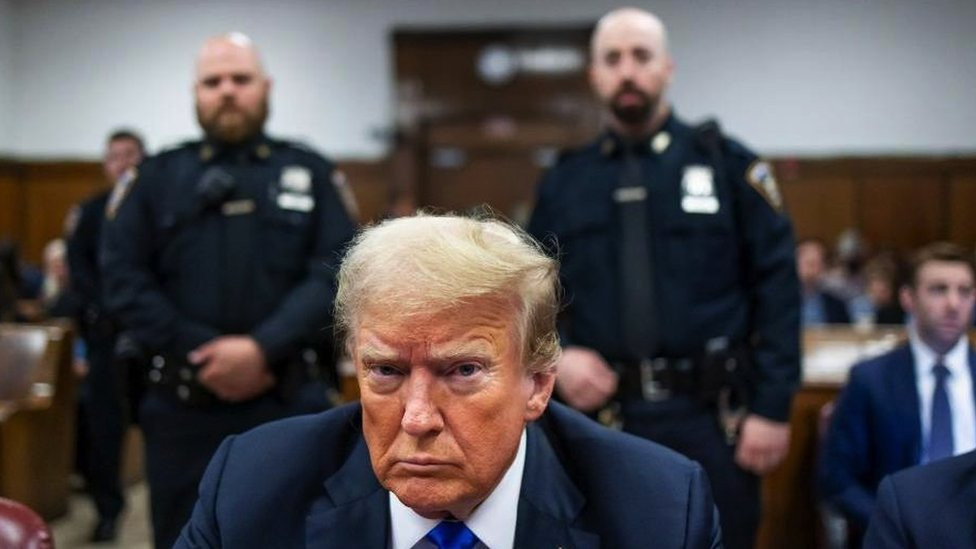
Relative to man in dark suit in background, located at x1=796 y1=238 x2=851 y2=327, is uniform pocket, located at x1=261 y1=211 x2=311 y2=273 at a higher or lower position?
higher

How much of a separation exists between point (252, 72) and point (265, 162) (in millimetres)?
240

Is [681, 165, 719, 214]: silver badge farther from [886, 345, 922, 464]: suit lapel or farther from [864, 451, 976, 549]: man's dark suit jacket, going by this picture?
[864, 451, 976, 549]: man's dark suit jacket

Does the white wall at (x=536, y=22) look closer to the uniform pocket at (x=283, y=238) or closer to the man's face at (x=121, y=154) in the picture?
the man's face at (x=121, y=154)

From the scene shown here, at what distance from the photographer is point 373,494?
5.07ft

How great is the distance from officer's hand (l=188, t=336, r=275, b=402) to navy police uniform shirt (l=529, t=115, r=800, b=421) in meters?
0.77

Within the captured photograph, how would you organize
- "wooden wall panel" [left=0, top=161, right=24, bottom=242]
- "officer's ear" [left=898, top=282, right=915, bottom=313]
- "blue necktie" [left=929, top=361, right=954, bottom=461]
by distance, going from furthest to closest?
"wooden wall panel" [left=0, top=161, right=24, bottom=242] → "officer's ear" [left=898, top=282, right=915, bottom=313] → "blue necktie" [left=929, top=361, right=954, bottom=461]

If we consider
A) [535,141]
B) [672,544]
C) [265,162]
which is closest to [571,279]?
[265,162]

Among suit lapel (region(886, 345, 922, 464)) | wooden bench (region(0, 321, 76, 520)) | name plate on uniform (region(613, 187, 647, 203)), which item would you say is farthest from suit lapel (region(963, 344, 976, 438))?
wooden bench (region(0, 321, 76, 520))

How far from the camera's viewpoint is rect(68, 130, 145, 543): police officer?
16.9 feet

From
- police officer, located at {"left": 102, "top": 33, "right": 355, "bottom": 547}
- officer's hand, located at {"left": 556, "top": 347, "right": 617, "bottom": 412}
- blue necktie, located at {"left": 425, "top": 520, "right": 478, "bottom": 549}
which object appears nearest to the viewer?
blue necktie, located at {"left": 425, "top": 520, "right": 478, "bottom": 549}

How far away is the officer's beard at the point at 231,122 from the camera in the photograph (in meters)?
3.15

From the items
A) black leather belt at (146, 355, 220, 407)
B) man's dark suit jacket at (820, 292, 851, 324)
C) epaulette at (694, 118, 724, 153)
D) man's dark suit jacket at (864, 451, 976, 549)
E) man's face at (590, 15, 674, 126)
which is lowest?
man's dark suit jacket at (820, 292, 851, 324)

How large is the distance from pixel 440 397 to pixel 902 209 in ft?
34.4

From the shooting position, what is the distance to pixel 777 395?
286 cm
